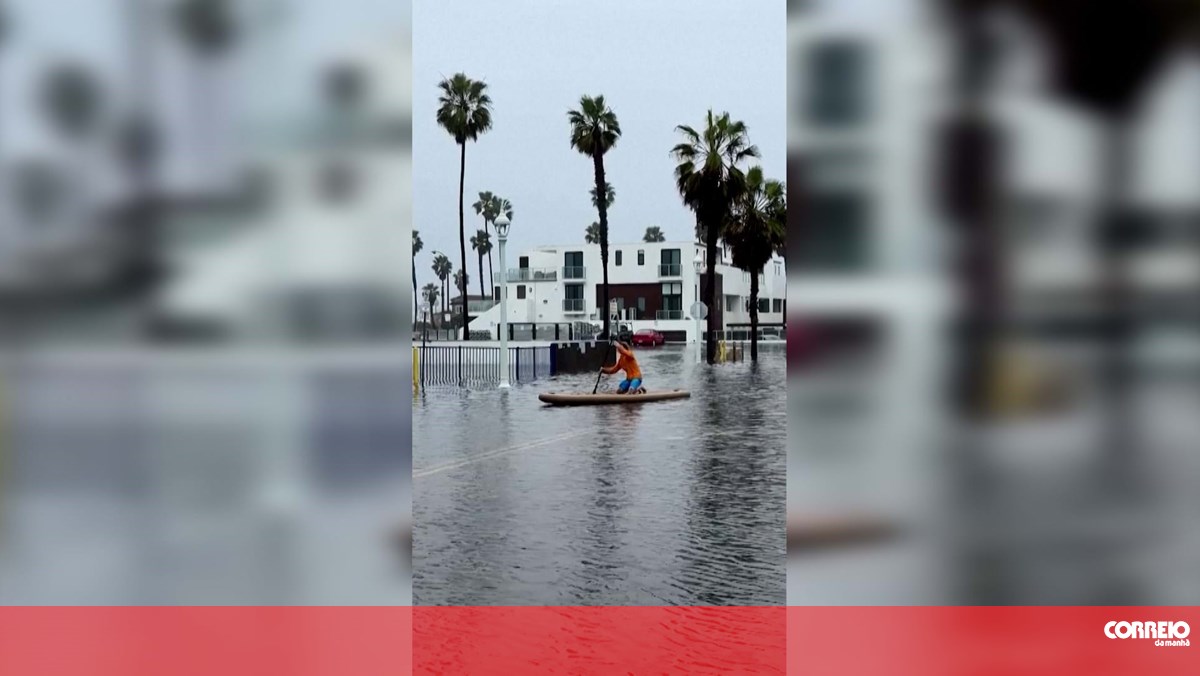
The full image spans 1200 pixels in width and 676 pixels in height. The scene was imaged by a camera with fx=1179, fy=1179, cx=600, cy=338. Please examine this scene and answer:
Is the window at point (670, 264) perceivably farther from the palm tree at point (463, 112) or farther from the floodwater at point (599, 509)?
the floodwater at point (599, 509)

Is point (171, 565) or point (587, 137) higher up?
point (587, 137)

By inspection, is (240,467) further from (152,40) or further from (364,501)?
(152,40)

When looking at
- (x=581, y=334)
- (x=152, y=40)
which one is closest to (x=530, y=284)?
(x=581, y=334)

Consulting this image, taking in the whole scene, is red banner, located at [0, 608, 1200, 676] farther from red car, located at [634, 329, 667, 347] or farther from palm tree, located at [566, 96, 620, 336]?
red car, located at [634, 329, 667, 347]

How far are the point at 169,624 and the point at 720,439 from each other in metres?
10.4

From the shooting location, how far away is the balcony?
7519cm

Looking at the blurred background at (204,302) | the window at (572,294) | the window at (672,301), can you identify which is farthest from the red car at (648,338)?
the blurred background at (204,302)

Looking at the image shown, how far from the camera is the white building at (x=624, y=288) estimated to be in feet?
232

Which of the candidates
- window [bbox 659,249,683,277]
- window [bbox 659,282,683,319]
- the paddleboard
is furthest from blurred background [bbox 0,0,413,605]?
window [bbox 659,249,683,277]

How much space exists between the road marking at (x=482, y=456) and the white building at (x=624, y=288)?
5397cm

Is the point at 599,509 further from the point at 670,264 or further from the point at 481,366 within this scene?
the point at 670,264

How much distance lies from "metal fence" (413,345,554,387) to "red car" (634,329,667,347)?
32.3 m

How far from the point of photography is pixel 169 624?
12.0 ft

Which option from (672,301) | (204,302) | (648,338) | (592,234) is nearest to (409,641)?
(204,302)
